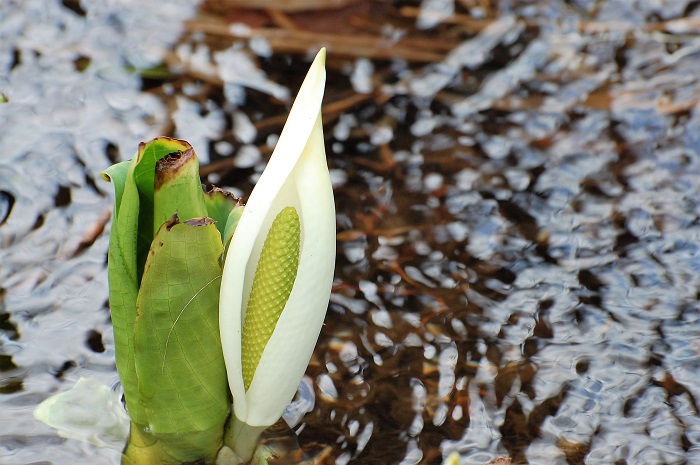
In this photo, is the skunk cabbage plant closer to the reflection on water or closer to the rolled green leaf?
the rolled green leaf

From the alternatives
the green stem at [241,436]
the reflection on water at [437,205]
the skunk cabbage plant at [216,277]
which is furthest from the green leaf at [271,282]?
the reflection on water at [437,205]

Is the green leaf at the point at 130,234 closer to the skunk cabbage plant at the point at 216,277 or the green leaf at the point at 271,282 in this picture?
the skunk cabbage plant at the point at 216,277

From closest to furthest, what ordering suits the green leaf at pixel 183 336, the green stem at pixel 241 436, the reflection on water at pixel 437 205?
the green leaf at pixel 183 336
the green stem at pixel 241 436
the reflection on water at pixel 437 205

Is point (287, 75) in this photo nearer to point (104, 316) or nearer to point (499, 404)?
point (104, 316)

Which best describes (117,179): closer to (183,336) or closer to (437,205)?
(183,336)

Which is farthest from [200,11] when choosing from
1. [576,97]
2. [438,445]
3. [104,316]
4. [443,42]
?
[438,445]
